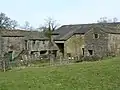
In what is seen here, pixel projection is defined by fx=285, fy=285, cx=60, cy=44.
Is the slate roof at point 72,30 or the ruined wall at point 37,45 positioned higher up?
the slate roof at point 72,30

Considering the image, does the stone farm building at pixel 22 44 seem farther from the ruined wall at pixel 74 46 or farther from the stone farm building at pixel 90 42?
the stone farm building at pixel 90 42

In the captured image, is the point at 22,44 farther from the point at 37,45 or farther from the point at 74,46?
the point at 74,46

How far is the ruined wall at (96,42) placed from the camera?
201ft

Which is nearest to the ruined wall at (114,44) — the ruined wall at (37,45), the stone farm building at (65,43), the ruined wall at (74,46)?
the stone farm building at (65,43)

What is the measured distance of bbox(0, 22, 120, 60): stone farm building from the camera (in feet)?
189

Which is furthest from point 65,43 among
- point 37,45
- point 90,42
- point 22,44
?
point 22,44

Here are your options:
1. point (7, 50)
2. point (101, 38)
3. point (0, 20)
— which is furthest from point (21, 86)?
point (0, 20)

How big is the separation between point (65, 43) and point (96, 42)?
24.4 ft

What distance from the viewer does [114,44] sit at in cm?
6247

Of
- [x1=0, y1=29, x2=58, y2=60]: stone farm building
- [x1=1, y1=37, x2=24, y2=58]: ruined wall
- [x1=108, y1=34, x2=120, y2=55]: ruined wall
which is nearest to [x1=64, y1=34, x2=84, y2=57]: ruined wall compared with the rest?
[x1=0, y1=29, x2=58, y2=60]: stone farm building

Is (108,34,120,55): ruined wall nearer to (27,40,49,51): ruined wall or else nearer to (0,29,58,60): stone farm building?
(0,29,58,60): stone farm building

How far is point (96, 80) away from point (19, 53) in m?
37.7

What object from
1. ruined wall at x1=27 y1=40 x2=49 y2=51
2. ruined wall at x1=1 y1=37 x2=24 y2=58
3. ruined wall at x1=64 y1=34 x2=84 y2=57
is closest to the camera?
ruined wall at x1=1 y1=37 x2=24 y2=58

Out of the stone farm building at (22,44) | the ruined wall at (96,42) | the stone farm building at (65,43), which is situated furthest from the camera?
the ruined wall at (96,42)
